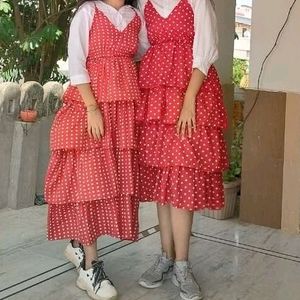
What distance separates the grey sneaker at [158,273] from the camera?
2.02m

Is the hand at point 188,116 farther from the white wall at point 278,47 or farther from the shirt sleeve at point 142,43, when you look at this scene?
the white wall at point 278,47

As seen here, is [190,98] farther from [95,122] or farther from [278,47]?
[278,47]

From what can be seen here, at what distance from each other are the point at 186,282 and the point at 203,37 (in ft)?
2.90

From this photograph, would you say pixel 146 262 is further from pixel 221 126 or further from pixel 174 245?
pixel 221 126

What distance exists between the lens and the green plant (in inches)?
120

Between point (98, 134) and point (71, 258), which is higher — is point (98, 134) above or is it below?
above

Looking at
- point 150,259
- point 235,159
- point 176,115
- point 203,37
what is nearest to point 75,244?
point 150,259

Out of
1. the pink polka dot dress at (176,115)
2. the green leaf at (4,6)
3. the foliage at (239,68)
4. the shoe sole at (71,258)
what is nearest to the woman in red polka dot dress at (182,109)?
the pink polka dot dress at (176,115)

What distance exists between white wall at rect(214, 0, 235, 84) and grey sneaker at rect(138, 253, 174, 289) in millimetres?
1494

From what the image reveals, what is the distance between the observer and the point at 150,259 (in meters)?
2.31

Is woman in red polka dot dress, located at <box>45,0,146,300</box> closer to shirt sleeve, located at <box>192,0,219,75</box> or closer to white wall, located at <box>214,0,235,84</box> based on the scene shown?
shirt sleeve, located at <box>192,0,219,75</box>

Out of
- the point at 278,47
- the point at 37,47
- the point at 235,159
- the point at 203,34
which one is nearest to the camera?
the point at 203,34

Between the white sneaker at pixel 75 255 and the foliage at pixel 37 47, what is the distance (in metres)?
2.07

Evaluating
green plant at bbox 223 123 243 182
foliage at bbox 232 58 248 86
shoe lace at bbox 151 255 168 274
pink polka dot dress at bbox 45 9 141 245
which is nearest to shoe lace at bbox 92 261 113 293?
pink polka dot dress at bbox 45 9 141 245
